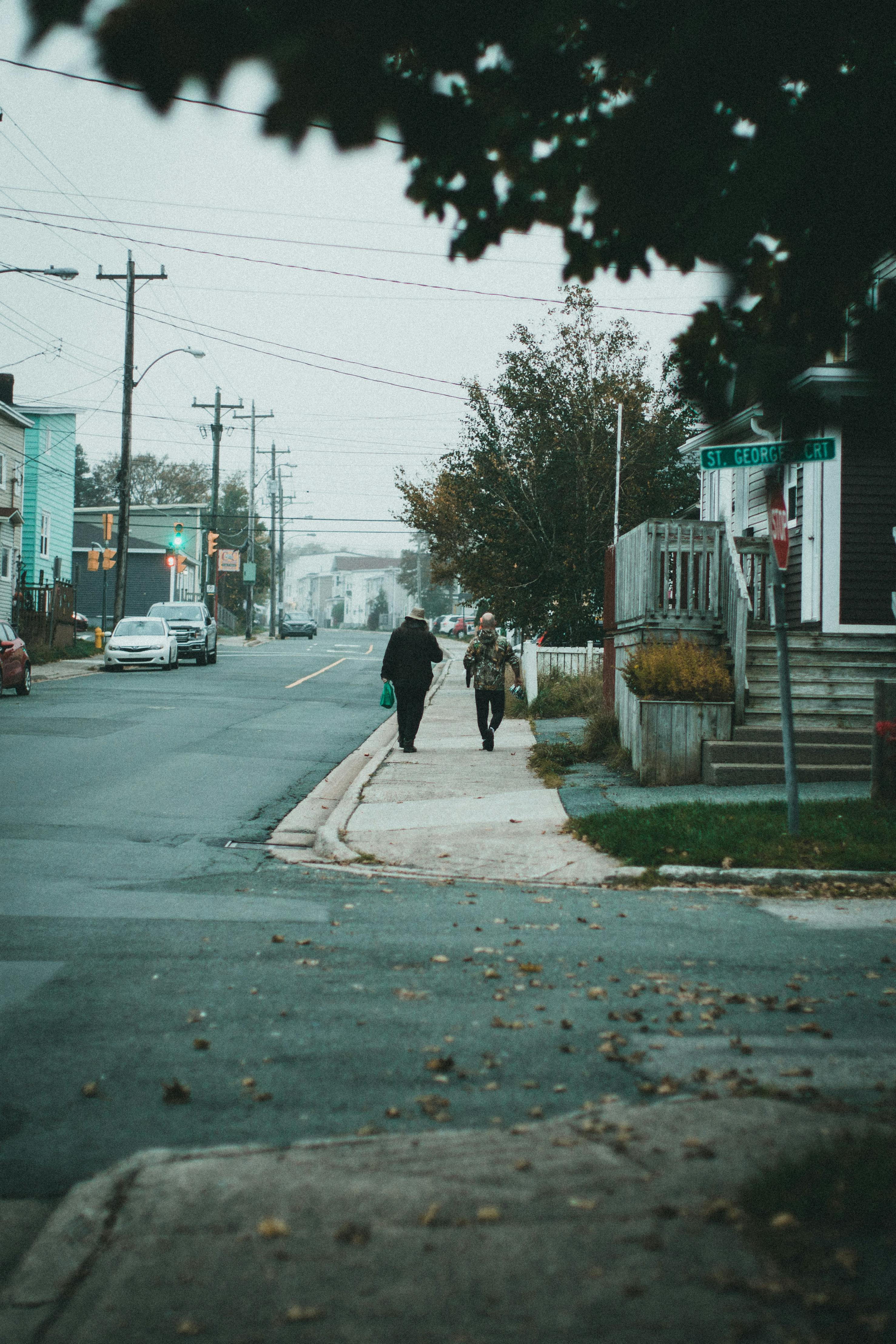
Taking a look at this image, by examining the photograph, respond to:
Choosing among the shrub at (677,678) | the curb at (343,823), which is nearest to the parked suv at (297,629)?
the curb at (343,823)

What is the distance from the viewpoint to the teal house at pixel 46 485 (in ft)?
152

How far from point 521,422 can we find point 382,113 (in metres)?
27.6

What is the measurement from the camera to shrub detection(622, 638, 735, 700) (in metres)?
12.3

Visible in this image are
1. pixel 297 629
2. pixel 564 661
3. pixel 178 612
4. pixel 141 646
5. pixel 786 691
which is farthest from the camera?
pixel 297 629

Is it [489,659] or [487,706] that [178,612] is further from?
[489,659]

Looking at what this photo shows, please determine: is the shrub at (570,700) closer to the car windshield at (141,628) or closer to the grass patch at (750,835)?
the grass patch at (750,835)

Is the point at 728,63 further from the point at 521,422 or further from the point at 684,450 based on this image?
the point at 521,422

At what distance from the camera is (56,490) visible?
164 feet

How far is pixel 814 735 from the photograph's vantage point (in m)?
12.9

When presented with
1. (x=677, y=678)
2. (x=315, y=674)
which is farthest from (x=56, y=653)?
(x=677, y=678)

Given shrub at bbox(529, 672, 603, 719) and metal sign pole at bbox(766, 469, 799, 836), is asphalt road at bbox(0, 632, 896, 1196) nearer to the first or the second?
metal sign pole at bbox(766, 469, 799, 836)

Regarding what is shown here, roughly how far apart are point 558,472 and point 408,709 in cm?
1498

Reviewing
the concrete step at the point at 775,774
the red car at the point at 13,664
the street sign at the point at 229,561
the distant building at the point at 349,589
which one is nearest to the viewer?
the concrete step at the point at 775,774

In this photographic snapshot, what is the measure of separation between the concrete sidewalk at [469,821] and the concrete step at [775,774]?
1606mm
